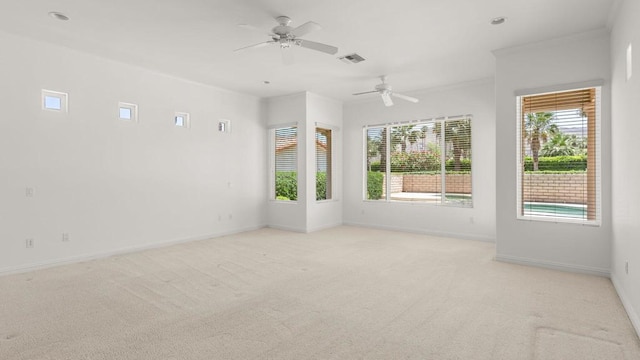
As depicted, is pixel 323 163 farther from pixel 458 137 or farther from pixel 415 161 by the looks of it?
pixel 458 137

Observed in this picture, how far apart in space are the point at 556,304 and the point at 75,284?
517 cm

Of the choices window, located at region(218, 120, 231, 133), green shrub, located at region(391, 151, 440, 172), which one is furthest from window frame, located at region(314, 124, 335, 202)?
window, located at region(218, 120, 231, 133)

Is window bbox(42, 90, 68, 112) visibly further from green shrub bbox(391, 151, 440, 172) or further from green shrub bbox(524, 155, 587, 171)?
green shrub bbox(524, 155, 587, 171)

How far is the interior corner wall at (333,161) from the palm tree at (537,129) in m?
4.12

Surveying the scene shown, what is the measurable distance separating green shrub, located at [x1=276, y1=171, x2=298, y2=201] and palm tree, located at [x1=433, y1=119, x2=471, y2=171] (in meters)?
3.29

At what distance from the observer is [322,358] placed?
2389 millimetres

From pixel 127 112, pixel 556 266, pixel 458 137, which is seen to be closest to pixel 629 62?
pixel 556 266

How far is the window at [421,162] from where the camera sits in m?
6.82

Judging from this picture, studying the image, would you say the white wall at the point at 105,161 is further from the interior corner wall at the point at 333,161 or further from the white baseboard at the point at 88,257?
the interior corner wall at the point at 333,161

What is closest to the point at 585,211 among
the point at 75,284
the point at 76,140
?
the point at 75,284

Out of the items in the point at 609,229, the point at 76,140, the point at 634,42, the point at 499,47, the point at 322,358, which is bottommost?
the point at 322,358

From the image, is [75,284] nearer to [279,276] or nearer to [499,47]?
[279,276]

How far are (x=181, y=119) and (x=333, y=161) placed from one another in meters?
3.47

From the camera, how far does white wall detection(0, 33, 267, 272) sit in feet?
14.6
